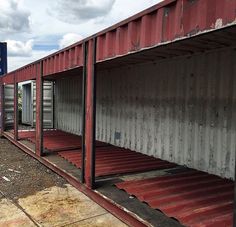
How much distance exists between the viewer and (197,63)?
21.5 ft

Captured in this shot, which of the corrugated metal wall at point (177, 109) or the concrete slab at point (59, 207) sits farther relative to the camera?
the corrugated metal wall at point (177, 109)

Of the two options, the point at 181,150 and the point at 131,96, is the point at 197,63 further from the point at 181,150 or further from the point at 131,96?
the point at 131,96

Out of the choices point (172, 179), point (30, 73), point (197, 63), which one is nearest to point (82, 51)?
point (197, 63)

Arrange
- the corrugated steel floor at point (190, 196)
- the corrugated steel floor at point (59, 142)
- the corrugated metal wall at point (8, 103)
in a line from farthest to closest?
the corrugated metal wall at point (8, 103) → the corrugated steel floor at point (59, 142) → the corrugated steel floor at point (190, 196)

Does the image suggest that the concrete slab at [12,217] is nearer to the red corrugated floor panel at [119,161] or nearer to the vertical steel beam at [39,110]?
the red corrugated floor panel at [119,161]

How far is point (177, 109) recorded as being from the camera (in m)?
7.21

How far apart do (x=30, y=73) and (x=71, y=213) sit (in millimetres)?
5651

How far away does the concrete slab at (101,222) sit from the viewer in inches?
177

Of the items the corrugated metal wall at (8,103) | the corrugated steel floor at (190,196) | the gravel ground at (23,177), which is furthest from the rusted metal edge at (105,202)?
the corrugated metal wall at (8,103)

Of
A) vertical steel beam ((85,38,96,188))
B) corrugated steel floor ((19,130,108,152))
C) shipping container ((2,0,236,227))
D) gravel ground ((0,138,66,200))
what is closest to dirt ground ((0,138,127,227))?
gravel ground ((0,138,66,200))

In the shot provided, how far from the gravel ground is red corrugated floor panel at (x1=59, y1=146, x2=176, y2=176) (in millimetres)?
665

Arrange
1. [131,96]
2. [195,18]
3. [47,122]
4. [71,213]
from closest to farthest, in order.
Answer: [195,18] → [71,213] → [131,96] → [47,122]

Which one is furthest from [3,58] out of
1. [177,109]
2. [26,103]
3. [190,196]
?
[190,196]

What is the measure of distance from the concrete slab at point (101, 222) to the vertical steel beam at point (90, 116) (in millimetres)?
962
